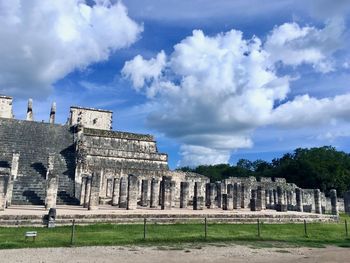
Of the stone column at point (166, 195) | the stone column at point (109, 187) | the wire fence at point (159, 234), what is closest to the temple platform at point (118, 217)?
the wire fence at point (159, 234)

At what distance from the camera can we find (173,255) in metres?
9.86

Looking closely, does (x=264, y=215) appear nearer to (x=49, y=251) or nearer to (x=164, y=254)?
(x=164, y=254)

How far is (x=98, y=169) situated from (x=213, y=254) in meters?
18.6

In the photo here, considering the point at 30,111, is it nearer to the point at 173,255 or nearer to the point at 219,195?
the point at 219,195

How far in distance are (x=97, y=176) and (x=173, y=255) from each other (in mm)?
10463

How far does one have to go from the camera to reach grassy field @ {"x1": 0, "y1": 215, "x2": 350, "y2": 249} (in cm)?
A: 1146

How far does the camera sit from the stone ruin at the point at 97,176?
66.5 ft

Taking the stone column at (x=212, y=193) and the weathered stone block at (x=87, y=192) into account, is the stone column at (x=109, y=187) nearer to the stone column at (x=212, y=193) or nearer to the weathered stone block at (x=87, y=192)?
the weathered stone block at (x=87, y=192)

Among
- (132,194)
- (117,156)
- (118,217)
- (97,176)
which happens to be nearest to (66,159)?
(117,156)

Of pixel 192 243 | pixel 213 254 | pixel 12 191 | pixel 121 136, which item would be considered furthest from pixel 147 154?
pixel 213 254

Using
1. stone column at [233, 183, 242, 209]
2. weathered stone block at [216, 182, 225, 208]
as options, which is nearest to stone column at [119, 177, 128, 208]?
weathered stone block at [216, 182, 225, 208]

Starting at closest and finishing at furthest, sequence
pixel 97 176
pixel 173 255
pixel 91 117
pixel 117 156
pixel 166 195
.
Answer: pixel 173 255, pixel 97 176, pixel 166 195, pixel 117 156, pixel 91 117

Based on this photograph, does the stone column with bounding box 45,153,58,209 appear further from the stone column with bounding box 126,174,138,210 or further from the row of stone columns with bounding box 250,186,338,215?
the row of stone columns with bounding box 250,186,338,215

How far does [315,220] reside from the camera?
20.8 m
